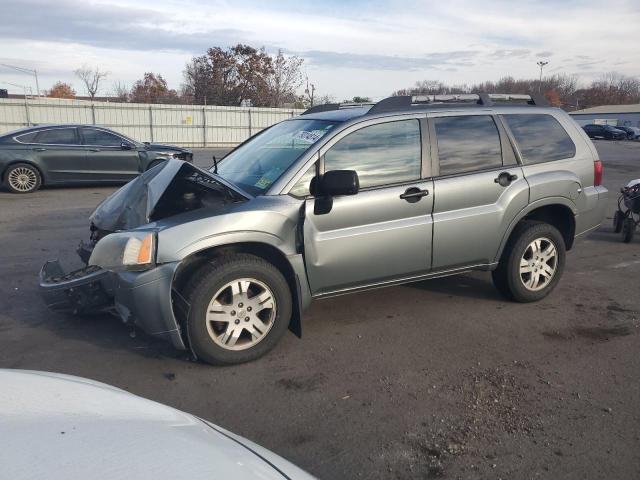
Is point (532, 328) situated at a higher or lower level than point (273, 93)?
lower

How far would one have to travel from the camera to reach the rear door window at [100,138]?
12906mm

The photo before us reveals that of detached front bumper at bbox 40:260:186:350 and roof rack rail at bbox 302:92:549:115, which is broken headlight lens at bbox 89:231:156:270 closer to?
detached front bumper at bbox 40:260:186:350

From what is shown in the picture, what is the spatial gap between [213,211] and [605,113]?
87.8 metres

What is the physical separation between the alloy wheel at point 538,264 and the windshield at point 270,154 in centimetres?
224

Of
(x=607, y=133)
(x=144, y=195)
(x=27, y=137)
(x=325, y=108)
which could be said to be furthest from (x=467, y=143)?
(x=607, y=133)

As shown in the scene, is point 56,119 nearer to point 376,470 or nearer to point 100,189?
point 100,189

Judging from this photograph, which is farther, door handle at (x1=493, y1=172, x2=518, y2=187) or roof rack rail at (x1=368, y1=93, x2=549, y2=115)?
door handle at (x1=493, y1=172, x2=518, y2=187)

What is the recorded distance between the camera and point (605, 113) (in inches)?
3120

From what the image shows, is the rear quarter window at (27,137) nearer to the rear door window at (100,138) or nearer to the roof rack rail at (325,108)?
the rear door window at (100,138)

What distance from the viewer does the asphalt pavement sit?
9.82 ft

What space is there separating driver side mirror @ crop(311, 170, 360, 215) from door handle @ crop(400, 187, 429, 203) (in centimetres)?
52

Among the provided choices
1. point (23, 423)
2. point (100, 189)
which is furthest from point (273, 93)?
point (23, 423)

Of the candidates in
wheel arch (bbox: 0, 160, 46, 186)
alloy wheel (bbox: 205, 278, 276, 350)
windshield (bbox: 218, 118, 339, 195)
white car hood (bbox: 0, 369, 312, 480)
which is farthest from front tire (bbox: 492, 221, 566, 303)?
Result: wheel arch (bbox: 0, 160, 46, 186)

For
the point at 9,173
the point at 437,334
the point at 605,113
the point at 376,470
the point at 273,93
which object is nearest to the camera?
the point at 376,470
